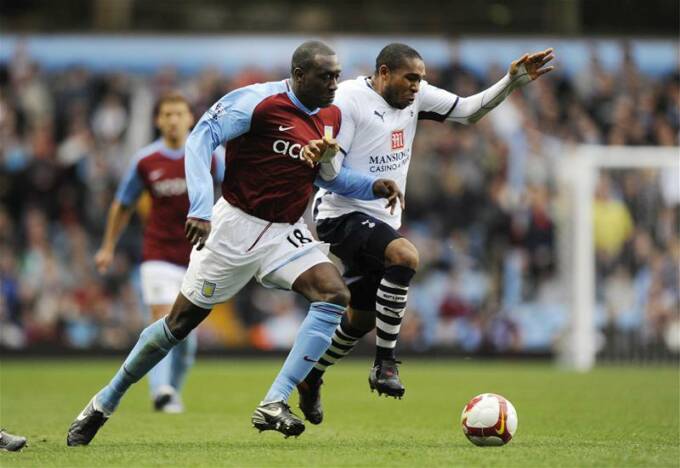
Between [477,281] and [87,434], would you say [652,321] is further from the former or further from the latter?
[87,434]

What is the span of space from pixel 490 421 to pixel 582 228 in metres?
11.4

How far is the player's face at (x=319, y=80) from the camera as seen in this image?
7.21m

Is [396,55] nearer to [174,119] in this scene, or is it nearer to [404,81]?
[404,81]

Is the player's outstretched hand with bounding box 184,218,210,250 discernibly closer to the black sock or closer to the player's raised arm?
the black sock

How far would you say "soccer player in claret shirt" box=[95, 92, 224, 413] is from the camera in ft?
35.4

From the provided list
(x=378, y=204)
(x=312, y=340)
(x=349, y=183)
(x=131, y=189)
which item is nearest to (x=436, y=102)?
(x=378, y=204)

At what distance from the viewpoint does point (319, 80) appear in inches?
285

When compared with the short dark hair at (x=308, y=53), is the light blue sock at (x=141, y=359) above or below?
below

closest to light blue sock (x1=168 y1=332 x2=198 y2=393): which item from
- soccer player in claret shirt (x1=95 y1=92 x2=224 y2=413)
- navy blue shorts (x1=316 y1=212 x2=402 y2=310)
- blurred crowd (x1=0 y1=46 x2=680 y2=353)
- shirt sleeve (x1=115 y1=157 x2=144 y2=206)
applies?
soccer player in claret shirt (x1=95 y1=92 x2=224 y2=413)

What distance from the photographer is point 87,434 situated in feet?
24.1

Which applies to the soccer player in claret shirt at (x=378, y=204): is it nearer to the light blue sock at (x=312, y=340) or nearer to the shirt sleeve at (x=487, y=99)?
the shirt sleeve at (x=487, y=99)

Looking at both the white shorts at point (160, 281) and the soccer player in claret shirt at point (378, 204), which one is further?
the white shorts at point (160, 281)

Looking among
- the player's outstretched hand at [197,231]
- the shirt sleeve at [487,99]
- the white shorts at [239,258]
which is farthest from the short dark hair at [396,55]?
the player's outstretched hand at [197,231]

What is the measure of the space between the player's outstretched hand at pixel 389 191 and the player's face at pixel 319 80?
2.05 feet
